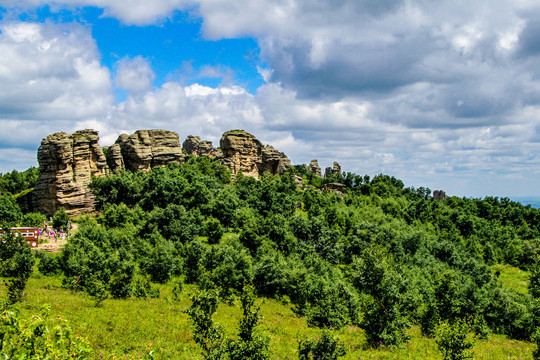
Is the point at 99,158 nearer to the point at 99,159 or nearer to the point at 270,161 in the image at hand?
the point at 99,159

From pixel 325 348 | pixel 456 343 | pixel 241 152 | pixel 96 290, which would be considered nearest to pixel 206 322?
pixel 325 348

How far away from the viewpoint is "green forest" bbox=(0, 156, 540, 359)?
16922 mm

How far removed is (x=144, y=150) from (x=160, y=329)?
2800 inches

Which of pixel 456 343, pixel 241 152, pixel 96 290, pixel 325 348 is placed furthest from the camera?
pixel 241 152

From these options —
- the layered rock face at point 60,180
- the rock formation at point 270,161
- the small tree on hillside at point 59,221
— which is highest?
the rock formation at point 270,161

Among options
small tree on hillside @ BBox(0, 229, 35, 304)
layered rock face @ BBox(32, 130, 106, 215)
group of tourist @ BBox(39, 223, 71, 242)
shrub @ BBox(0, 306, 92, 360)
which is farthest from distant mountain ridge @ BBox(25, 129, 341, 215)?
shrub @ BBox(0, 306, 92, 360)

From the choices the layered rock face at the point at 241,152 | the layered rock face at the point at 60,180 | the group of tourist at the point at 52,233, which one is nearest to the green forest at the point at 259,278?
the group of tourist at the point at 52,233

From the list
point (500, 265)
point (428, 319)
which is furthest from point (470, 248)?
point (428, 319)

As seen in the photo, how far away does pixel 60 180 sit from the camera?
67312mm

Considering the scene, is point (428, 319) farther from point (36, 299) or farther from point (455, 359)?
point (36, 299)

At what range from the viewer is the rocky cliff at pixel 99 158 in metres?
67.5

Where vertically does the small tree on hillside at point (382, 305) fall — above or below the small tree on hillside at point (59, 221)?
below

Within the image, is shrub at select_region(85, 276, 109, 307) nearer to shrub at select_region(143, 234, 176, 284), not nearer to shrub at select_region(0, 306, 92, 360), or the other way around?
shrub at select_region(143, 234, 176, 284)

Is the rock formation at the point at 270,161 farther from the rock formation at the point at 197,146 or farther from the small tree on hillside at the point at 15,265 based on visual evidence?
the small tree on hillside at the point at 15,265
